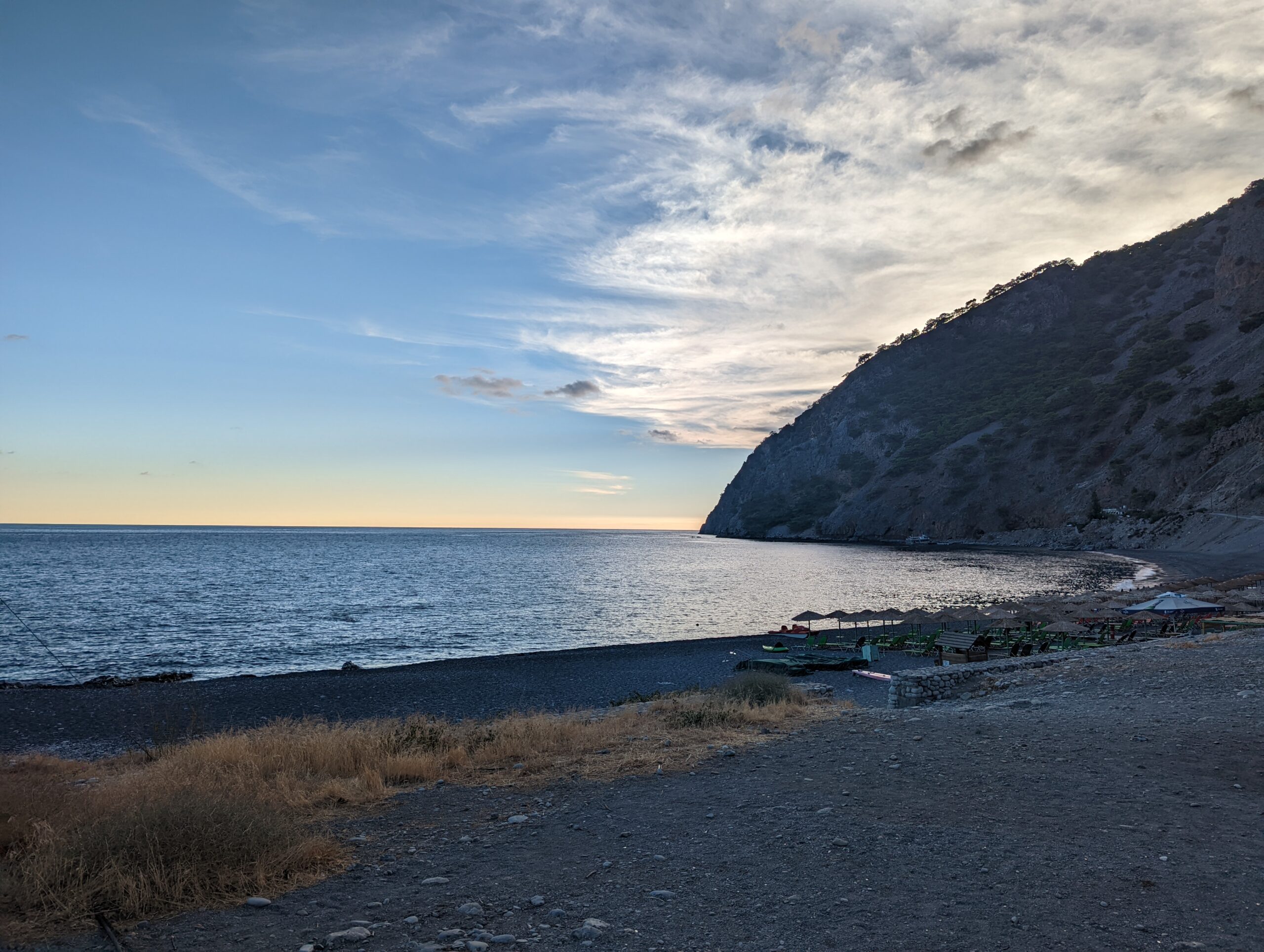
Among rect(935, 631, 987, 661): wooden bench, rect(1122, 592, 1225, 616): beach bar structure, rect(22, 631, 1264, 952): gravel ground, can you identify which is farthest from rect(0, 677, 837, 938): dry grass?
rect(1122, 592, 1225, 616): beach bar structure

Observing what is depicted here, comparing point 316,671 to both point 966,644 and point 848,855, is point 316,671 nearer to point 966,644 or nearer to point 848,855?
point 966,644

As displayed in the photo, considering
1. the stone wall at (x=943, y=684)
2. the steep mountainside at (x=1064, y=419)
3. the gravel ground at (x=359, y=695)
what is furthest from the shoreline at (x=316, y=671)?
the steep mountainside at (x=1064, y=419)

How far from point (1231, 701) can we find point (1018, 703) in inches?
118

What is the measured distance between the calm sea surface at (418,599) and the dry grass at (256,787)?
2130 cm

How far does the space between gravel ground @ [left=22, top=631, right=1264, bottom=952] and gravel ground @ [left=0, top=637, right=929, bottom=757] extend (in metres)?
9.74

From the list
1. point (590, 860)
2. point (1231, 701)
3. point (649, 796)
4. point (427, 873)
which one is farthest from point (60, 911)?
point (1231, 701)

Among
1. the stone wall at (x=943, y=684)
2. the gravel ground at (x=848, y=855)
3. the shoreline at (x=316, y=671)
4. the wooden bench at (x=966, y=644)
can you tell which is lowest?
the shoreline at (x=316, y=671)

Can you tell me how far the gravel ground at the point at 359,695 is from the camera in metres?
19.8

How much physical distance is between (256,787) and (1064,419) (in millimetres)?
121521

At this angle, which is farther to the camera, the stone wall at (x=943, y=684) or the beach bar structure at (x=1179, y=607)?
the beach bar structure at (x=1179, y=607)

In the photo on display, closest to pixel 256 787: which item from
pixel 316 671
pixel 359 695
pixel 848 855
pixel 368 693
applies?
pixel 848 855

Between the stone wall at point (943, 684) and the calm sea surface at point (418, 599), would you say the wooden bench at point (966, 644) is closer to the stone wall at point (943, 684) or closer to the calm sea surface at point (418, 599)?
the stone wall at point (943, 684)

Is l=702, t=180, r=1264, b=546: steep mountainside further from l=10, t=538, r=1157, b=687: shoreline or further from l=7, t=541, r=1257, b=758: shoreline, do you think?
l=7, t=541, r=1257, b=758: shoreline

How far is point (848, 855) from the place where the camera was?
645 centimetres
